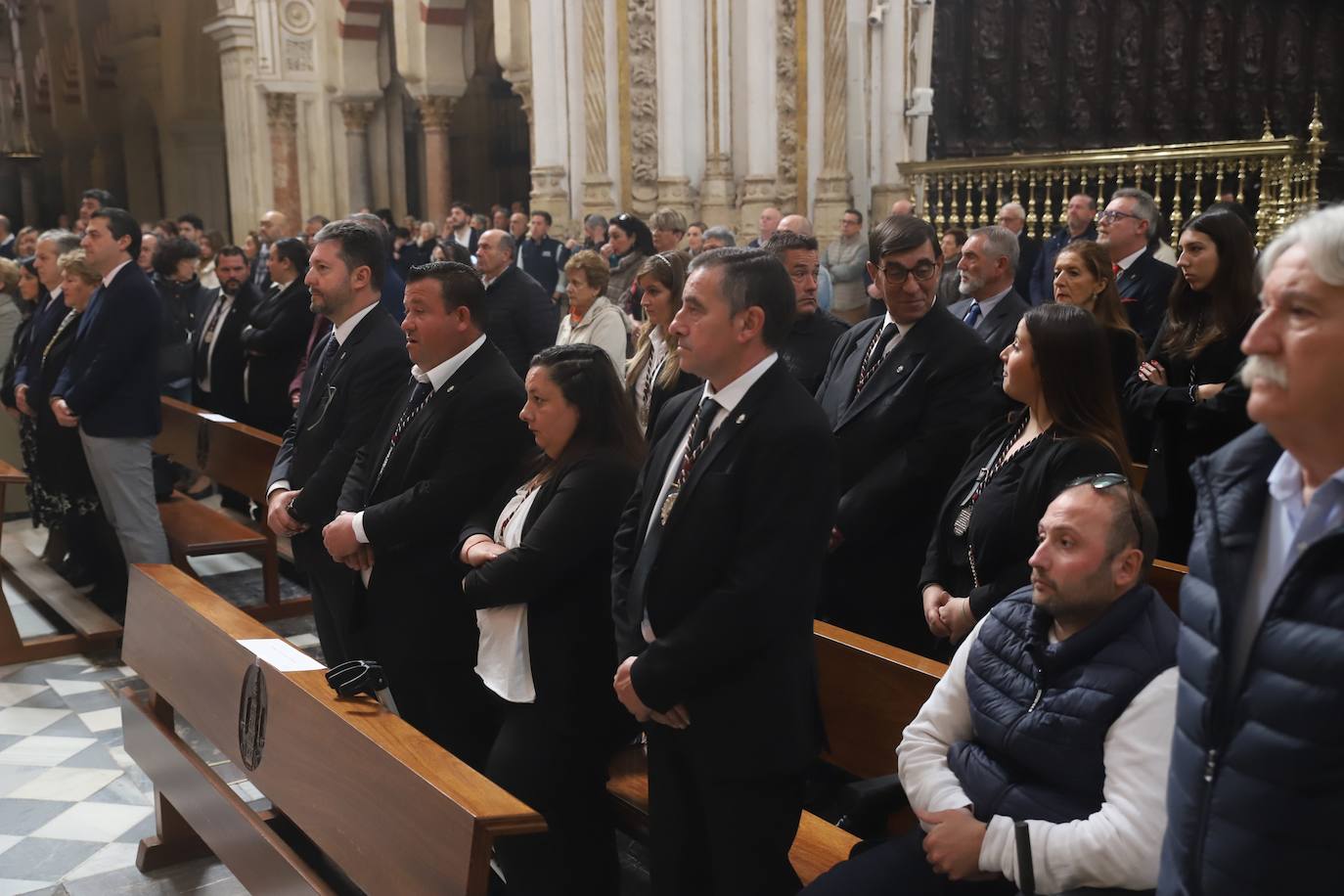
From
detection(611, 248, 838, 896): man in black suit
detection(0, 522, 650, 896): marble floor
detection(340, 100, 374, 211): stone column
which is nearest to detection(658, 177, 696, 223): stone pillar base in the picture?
detection(0, 522, 650, 896): marble floor

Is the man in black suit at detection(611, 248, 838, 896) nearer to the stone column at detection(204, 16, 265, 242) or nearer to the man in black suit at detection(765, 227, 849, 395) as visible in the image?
the man in black suit at detection(765, 227, 849, 395)

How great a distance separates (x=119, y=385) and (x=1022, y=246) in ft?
18.7

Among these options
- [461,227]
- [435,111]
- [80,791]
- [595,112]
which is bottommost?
[80,791]

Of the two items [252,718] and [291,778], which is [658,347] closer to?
[252,718]

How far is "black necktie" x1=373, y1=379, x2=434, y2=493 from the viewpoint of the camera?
12.5 feet

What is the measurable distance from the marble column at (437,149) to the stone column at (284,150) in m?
1.82

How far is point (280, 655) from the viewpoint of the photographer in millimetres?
3238

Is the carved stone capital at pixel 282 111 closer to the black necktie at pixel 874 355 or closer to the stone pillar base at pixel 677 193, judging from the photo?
the stone pillar base at pixel 677 193

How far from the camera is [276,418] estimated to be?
7277mm

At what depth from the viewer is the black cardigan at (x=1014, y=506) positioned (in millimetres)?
2820

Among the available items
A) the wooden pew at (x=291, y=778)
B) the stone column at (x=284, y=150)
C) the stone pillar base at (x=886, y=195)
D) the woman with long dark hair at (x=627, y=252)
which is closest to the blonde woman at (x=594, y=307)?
the woman with long dark hair at (x=627, y=252)

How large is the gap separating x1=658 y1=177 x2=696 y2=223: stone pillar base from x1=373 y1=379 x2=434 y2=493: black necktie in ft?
23.6

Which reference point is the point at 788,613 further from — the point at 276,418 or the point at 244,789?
the point at 276,418

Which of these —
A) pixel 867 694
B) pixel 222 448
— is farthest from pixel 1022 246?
pixel 867 694
